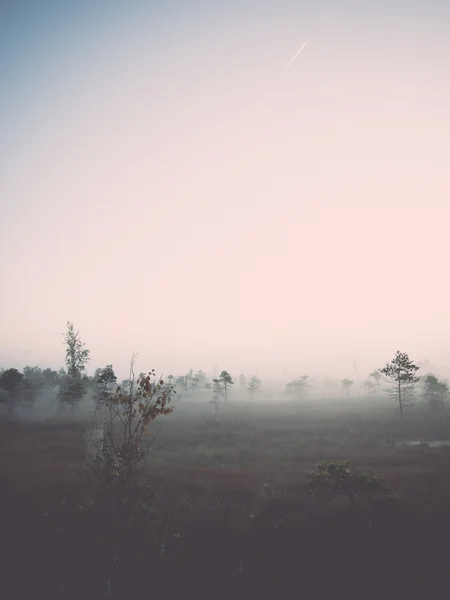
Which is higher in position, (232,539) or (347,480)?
(347,480)

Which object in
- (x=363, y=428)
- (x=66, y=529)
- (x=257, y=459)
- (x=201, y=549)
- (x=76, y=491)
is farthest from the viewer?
(x=363, y=428)

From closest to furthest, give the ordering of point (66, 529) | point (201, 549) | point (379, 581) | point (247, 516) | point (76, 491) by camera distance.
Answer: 1. point (379, 581)
2. point (201, 549)
3. point (66, 529)
4. point (247, 516)
5. point (76, 491)

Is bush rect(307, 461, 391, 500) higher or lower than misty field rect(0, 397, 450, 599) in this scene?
higher

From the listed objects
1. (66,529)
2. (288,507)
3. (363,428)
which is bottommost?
(363,428)

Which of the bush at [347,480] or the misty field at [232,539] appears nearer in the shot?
the misty field at [232,539]

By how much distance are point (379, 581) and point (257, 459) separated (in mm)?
19780

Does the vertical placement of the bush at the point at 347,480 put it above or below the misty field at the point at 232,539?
above

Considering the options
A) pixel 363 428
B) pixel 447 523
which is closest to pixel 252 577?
pixel 447 523

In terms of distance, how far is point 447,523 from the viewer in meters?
10.9

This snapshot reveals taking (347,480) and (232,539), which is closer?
(232,539)

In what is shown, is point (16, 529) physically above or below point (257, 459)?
above

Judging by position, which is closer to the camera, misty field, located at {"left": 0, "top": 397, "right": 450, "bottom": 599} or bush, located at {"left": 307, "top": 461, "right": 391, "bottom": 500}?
misty field, located at {"left": 0, "top": 397, "right": 450, "bottom": 599}

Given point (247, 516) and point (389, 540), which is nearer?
point (389, 540)

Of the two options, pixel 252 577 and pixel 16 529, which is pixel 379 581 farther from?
pixel 16 529
